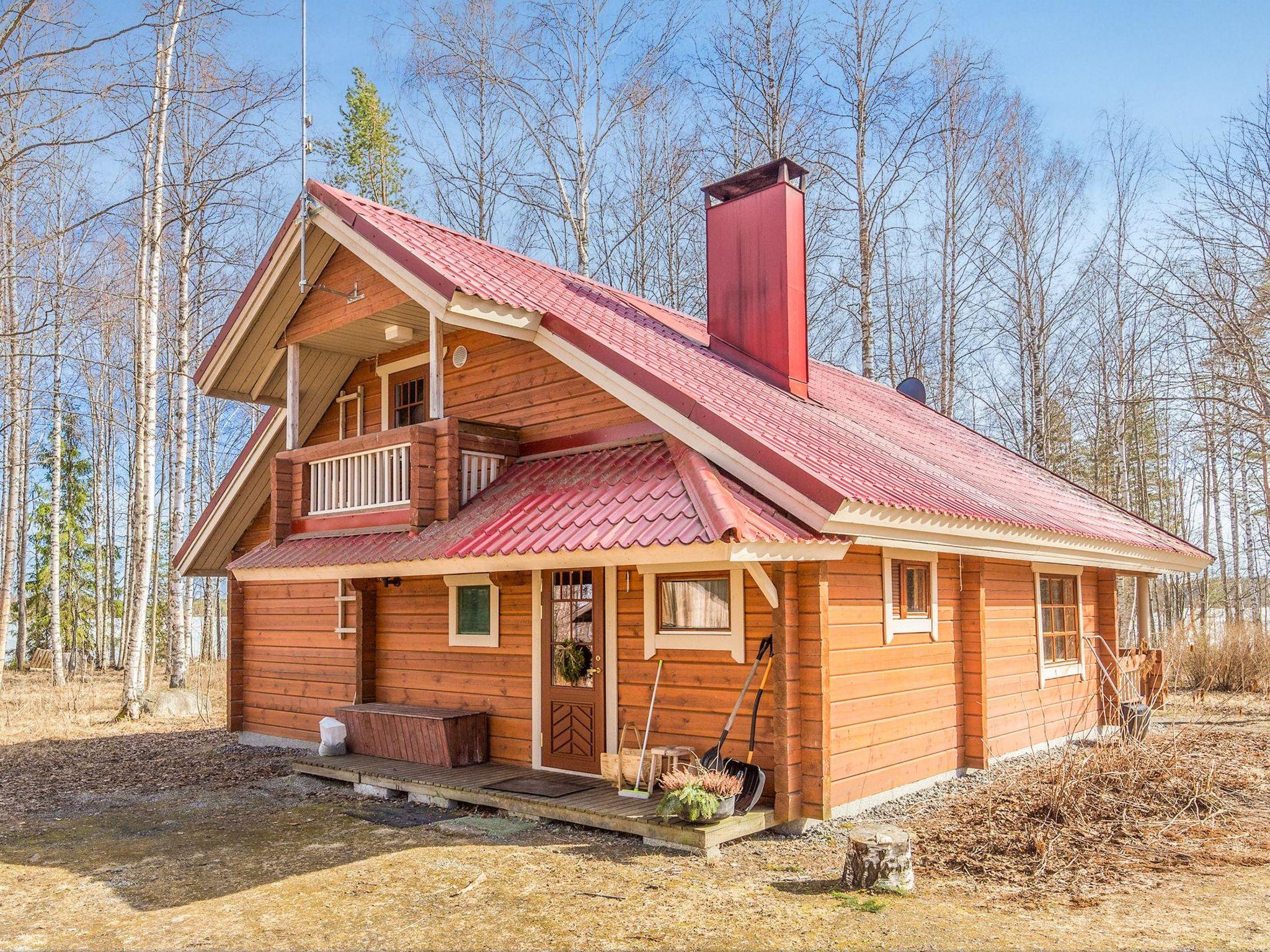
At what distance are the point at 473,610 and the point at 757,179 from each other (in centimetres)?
608

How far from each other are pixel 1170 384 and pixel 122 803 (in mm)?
12782

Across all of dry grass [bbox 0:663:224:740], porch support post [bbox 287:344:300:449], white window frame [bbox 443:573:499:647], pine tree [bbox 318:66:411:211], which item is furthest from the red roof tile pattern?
pine tree [bbox 318:66:411:211]

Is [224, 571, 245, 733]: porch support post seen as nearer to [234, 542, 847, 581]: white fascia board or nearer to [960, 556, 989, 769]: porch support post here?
[234, 542, 847, 581]: white fascia board

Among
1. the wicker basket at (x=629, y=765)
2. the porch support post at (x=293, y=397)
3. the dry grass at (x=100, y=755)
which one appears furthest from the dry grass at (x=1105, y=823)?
the porch support post at (x=293, y=397)

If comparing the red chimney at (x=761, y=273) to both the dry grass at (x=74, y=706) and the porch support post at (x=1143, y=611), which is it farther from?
the dry grass at (x=74, y=706)

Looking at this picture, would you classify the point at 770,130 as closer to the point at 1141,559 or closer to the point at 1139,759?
the point at 1141,559

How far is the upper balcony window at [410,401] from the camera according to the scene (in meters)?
11.8

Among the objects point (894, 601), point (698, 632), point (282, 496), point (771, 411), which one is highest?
point (771, 411)

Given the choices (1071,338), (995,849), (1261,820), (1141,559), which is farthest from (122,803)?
(1071,338)

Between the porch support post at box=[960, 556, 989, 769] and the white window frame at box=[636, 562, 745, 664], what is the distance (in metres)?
3.20

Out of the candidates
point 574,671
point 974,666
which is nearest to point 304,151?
point 574,671

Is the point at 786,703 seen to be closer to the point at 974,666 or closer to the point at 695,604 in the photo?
the point at 695,604

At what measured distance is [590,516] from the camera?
26.5 feet

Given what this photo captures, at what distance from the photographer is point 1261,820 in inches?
306
